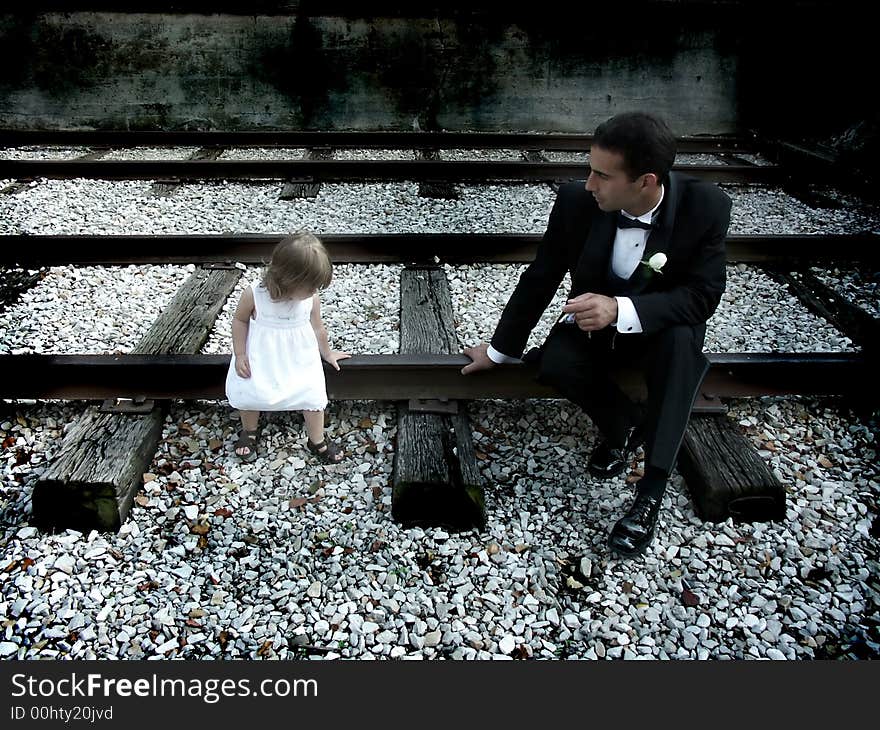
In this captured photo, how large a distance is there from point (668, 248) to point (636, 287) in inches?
7.6

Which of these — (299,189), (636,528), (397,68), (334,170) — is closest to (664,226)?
(636,528)

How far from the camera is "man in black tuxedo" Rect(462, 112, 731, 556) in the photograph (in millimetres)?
2496

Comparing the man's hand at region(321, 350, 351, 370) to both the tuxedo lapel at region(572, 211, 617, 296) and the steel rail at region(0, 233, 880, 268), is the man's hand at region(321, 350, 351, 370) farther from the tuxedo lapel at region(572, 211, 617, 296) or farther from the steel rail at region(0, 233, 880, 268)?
the steel rail at region(0, 233, 880, 268)

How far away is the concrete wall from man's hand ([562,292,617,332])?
731 cm

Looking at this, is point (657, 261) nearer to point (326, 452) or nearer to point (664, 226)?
point (664, 226)

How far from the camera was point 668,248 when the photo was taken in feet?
8.68

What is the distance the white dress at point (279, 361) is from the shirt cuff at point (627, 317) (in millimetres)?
1276

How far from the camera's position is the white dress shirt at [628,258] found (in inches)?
103

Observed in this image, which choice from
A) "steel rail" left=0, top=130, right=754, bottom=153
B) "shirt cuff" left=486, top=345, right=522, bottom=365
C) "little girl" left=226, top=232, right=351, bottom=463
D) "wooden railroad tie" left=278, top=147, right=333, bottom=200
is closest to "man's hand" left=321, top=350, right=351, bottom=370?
"little girl" left=226, top=232, right=351, bottom=463

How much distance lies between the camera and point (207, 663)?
209 cm

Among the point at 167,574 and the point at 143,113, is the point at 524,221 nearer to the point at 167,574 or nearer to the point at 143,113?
the point at 167,574

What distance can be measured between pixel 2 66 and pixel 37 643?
9.30 meters

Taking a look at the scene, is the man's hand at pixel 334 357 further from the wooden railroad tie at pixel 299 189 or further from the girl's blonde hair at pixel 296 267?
the wooden railroad tie at pixel 299 189

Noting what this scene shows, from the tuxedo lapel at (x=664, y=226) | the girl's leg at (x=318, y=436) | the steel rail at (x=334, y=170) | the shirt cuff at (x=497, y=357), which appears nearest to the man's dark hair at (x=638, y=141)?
the tuxedo lapel at (x=664, y=226)
